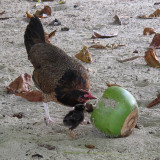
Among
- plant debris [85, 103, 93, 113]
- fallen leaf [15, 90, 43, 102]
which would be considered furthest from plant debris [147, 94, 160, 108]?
fallen leaf [15, 90, 43, 102]

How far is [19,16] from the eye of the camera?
7.28 meters

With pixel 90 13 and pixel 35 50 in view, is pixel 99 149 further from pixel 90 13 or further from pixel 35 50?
pixel 90 13

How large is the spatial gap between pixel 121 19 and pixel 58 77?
4162mm

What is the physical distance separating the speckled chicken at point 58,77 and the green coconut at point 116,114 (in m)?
0.16

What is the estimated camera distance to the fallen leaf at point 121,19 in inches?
258

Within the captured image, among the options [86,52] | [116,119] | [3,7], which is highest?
[116,119]

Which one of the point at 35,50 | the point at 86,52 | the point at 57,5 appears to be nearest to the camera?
the point at 35,50

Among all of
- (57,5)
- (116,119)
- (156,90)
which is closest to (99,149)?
(116,119)

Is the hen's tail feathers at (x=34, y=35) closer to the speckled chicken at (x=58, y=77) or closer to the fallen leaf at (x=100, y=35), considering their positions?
the speckled chicken at (x=58, y=77)

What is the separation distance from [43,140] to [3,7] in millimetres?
6140

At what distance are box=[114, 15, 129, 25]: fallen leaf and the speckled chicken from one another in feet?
10.5

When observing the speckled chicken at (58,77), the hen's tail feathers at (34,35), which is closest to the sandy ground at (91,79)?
the speckled chicken at (58,77)

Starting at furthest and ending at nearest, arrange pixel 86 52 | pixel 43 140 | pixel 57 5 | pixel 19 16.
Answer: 1. pixel 57 5
2. pixel 19 16
3. pixel 86 52
4. pixel 43 140

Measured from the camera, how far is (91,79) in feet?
13.4
